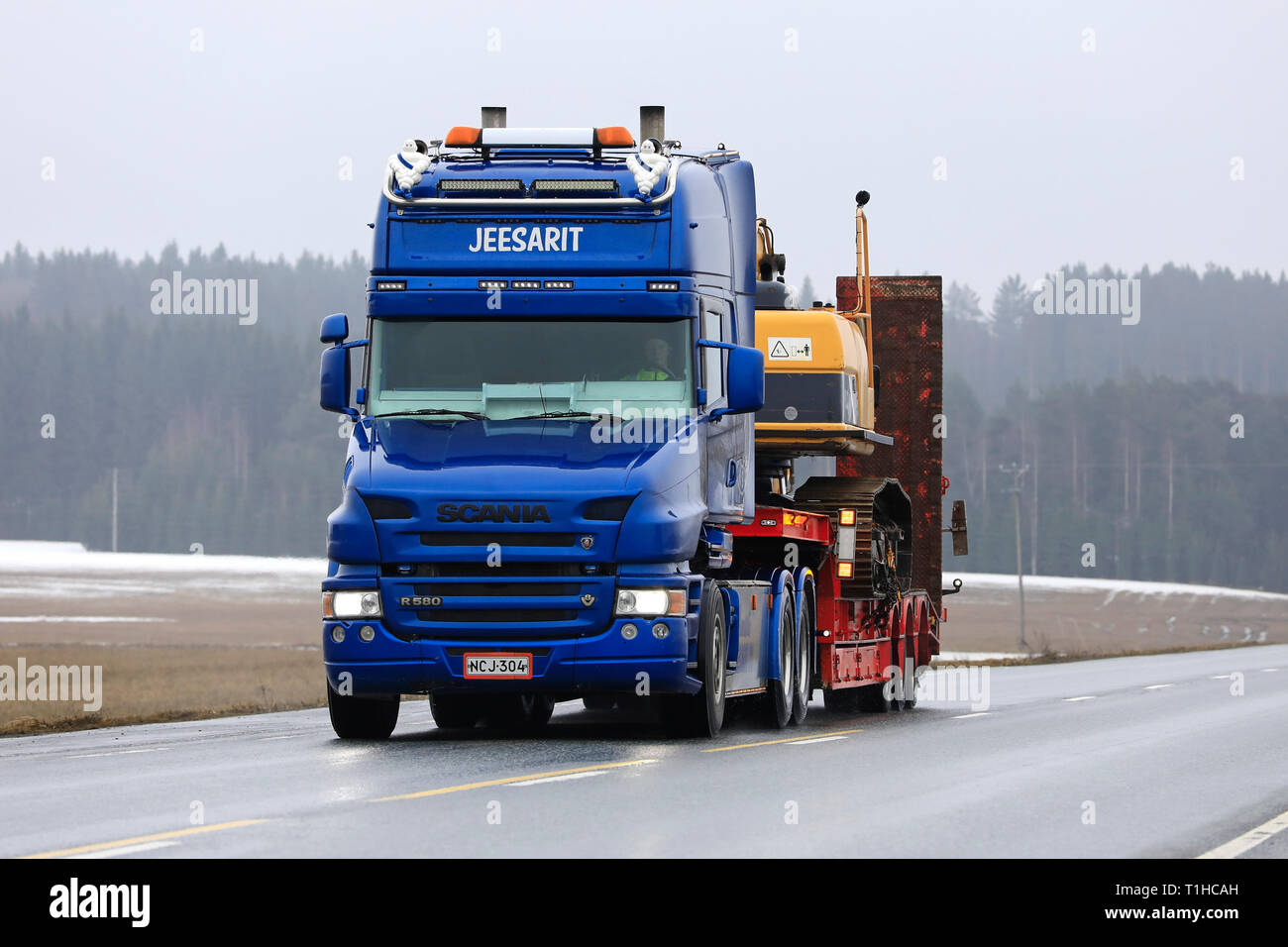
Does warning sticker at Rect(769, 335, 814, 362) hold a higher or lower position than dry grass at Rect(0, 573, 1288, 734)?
higher

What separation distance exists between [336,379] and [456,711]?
3.96 meters

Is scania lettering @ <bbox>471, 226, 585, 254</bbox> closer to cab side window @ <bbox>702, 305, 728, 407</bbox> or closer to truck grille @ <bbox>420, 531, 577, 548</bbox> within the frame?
cab side window @ <bbox>702, 305, 728, 407</bbox>

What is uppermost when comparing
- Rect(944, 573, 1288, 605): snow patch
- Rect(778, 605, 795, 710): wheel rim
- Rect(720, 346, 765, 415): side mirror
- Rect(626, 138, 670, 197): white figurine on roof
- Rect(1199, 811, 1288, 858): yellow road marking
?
Rect(626, 138, 670, 197): white figurine on roof

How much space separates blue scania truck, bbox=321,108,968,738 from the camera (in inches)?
603

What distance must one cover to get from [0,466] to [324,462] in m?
24.1

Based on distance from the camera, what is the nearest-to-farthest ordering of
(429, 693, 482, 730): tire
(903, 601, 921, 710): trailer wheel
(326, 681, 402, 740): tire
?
(326, 681, 402, 740): tire < (429, 693, 482, 730): tire < (903, 601, 921, 710): trailer wheel

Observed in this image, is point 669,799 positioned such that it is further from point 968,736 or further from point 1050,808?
point 968,736

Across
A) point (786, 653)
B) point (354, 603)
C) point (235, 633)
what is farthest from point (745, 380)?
point (235, 633)

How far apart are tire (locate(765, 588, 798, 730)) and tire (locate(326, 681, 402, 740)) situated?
3.59 meters

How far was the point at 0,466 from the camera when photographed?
163m

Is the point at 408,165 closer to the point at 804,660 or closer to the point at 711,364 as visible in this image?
the point at 711,364

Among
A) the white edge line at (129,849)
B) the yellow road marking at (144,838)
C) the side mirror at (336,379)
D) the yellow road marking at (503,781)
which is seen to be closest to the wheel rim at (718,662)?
the yellow road marking at (503,781)

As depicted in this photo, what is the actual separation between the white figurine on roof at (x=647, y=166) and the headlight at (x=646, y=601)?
10.5 feet

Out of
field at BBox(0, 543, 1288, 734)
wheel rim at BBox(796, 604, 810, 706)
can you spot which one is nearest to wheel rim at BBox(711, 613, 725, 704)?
wheel rim at BBox(796, 604, 810, 706)
